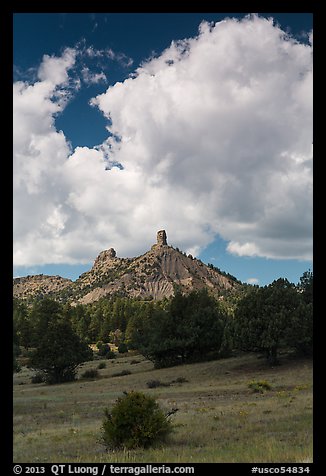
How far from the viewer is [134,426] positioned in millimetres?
12805

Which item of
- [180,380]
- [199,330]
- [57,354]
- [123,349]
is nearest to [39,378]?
[57,354]

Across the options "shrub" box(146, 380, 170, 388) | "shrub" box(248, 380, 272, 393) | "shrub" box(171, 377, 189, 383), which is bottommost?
"shrub" box(171, 377, 189, 383)

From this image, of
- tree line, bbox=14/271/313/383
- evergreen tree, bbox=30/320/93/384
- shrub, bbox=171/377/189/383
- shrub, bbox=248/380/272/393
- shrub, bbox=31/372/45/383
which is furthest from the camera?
shrub, bbox=31/372/45/383

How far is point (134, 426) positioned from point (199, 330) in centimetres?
4358

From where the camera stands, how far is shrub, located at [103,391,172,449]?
12609 millimetres

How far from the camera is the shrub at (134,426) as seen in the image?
41.4ft

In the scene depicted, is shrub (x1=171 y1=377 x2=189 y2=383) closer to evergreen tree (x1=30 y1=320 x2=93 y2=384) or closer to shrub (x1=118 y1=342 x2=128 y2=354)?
evergreen tree (x1=30 y1=320 x2=93 y2=384)

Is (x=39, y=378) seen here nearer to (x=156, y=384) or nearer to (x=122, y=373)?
(x=122, y=373)

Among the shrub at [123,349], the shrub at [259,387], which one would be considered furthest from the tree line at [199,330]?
the shrub at [123,349]

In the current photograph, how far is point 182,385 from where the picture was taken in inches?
1523

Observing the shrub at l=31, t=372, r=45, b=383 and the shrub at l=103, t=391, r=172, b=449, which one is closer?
the shrub at l=103, t=391, r=172, b=449

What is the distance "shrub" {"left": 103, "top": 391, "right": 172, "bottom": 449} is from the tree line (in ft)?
73.2

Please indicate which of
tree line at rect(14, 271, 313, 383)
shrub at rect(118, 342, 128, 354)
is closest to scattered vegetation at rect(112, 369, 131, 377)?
tree line at rect(14, 271, 313, 383)
